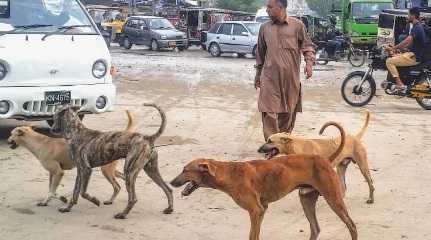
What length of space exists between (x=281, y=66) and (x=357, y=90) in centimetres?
645

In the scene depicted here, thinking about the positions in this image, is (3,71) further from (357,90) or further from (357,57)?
(357,57)

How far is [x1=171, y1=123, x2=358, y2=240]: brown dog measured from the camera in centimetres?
447

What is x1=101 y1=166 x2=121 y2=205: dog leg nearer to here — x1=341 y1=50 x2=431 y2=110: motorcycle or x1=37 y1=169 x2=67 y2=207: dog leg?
Answer: x1=37 y1=169 x2=67 y2=207: dog leg

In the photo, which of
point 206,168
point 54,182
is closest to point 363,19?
point 54,182

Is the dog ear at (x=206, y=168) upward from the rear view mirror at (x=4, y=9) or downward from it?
downward

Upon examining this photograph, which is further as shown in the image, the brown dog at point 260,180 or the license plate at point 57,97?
the license plate at point 57,97

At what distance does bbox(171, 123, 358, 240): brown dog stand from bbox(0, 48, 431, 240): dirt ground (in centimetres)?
64

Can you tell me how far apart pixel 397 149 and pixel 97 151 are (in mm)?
4759

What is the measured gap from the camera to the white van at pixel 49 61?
794 cm

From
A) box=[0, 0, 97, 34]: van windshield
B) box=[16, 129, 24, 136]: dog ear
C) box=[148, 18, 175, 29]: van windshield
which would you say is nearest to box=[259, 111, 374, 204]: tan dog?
box=[16, 129, 24, 136]: dog ear

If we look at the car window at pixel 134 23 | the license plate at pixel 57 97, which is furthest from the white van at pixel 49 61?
the car window at pixel 134 23

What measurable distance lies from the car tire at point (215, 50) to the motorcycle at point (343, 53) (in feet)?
15.4

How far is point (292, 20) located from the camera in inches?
284

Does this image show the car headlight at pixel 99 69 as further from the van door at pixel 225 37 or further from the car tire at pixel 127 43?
the car tire at pixel 127 43
